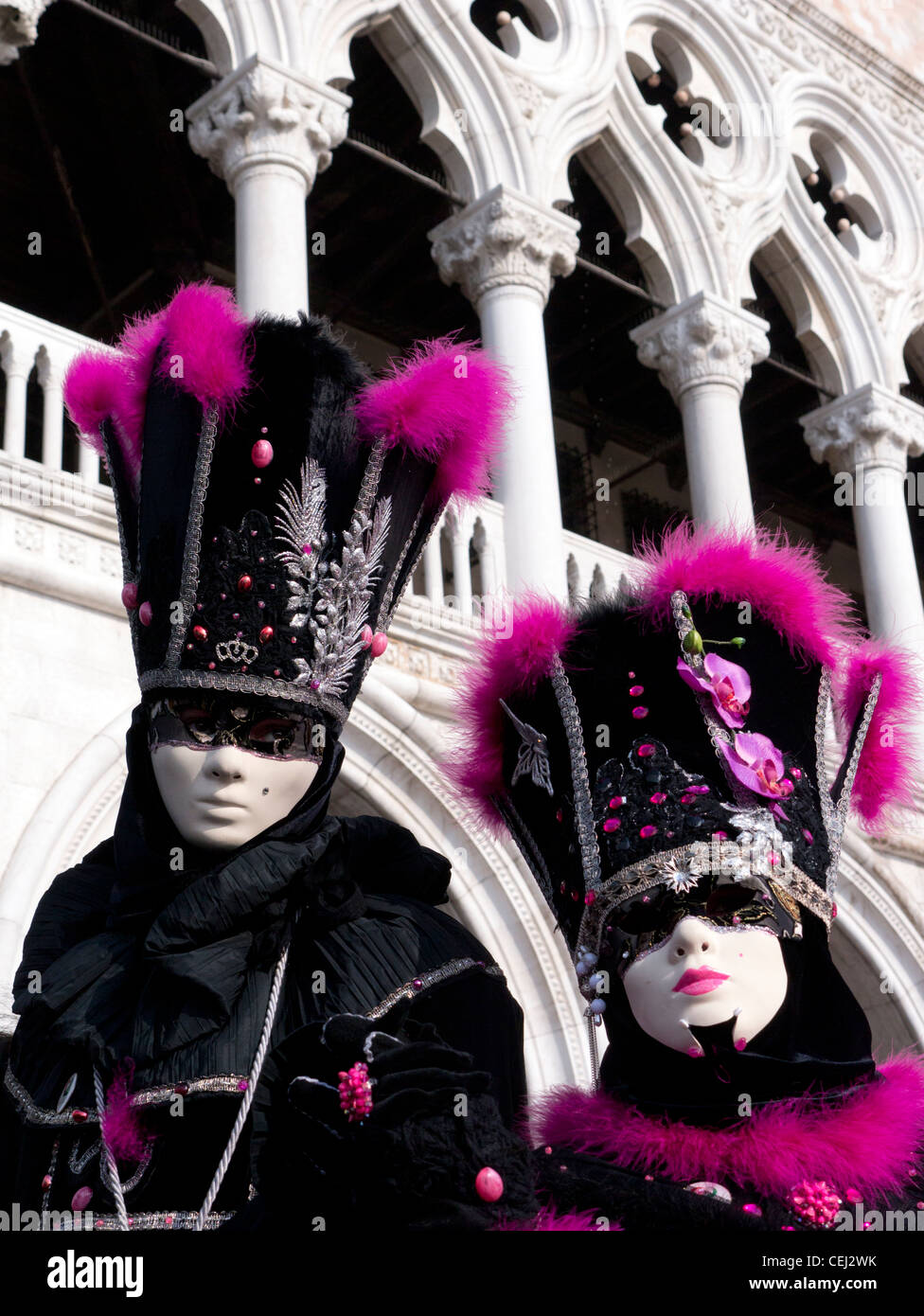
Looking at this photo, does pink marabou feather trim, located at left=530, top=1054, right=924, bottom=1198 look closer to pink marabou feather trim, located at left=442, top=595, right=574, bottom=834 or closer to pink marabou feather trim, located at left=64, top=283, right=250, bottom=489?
pink marabou feather trim, located at left=442, top=595, right=574, bottom=834

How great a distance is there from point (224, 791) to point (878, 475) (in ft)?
Answer: 22.1

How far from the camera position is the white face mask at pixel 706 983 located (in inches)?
83.9

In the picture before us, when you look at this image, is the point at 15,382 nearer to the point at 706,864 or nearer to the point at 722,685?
the point at 722,685

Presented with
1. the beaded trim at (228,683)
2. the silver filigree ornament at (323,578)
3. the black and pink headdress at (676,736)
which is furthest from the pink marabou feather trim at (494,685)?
the beaded trim at (228,683)

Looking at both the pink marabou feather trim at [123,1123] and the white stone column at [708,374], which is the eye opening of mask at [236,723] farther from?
the white stone column at [708,374]

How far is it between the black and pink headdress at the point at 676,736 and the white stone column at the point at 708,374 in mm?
4971

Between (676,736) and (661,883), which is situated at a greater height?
(676,736)

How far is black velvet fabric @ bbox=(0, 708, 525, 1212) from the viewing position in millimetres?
2006

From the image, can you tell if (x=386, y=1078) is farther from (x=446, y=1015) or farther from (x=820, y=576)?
(x=820, y=576)

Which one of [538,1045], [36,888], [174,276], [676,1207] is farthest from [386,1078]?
[174,276]

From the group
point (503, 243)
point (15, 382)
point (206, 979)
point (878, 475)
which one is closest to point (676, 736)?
point (206, 979)

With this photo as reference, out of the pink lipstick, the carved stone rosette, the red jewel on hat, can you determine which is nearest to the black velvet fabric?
the pink lipstick

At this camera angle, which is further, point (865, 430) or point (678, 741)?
point (865, 430)

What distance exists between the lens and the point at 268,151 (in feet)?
20.1
